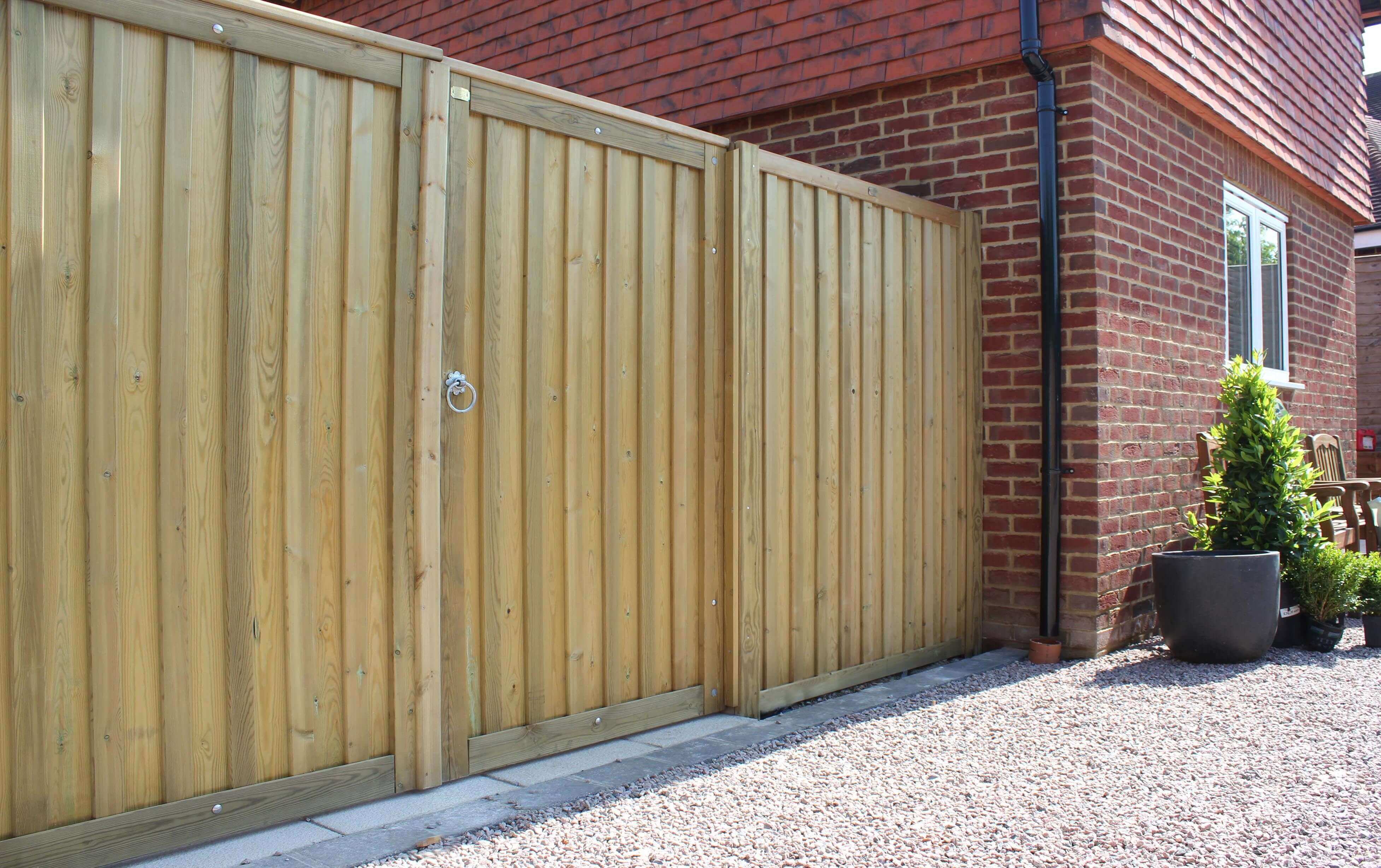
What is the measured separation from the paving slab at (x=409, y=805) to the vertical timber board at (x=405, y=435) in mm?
68

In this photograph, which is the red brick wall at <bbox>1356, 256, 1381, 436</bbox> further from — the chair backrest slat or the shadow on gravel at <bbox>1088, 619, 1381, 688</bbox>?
the shadow on gravel at <bbox>1088, 619, 1381, 688</bbox>

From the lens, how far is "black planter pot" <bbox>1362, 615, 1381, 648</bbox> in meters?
5.73

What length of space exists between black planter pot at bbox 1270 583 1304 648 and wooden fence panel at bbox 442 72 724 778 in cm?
316

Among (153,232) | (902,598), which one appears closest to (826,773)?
(902,598)

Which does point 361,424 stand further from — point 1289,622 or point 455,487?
point 1289,622

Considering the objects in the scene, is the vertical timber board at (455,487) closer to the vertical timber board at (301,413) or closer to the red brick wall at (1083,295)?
the vertical timber board at (301,413)

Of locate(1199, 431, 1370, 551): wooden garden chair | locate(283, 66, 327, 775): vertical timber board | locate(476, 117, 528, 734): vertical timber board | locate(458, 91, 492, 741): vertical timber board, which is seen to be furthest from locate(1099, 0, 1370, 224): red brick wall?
locate(283, 66, 327, 775): vertical timber board

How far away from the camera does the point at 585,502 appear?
149 inches

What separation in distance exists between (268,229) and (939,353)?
3374 mm

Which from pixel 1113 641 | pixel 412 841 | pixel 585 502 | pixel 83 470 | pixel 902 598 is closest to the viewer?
pixel 83 470

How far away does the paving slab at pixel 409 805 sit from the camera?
299 cm

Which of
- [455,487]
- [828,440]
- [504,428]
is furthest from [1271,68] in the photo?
[455,487]

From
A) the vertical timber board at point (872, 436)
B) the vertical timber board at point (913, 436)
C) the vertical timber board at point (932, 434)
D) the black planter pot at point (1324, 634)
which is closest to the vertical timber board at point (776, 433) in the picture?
the vertical timber board at point (872, 436)

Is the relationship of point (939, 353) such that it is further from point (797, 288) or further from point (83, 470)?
point (83, 470)
